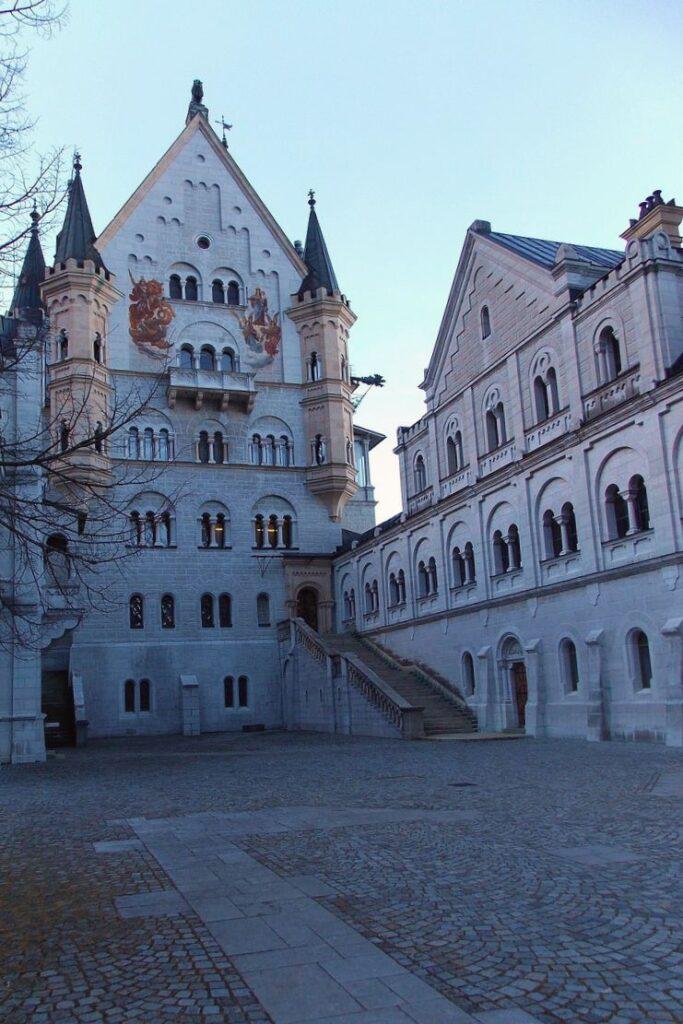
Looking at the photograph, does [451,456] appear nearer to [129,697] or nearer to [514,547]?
[514,547]

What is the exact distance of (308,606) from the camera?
50.9m

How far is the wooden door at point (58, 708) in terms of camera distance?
131ft

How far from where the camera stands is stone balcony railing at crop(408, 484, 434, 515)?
41438mm

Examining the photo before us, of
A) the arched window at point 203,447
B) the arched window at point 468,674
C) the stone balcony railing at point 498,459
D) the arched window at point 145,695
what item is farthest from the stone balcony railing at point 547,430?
the arched window at point 145,695

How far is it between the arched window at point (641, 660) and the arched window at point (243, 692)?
85.0 ft

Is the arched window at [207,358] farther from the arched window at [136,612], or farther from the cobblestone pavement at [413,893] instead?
the cobblestone pavement at [413,893]

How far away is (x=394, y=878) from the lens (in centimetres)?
900

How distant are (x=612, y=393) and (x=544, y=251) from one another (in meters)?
11.8

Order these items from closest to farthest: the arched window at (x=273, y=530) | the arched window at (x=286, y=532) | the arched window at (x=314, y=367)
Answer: the arched window at (x=273, y=530) < the arched window at (x=286, y=532) < the arched window at (x=314, y=367)

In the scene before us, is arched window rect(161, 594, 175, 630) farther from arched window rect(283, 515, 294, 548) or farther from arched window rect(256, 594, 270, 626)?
arched window rect(283, 515, 294, 548)

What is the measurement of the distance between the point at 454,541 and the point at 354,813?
25.2 meters

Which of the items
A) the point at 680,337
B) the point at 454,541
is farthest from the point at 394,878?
the point at 454,541

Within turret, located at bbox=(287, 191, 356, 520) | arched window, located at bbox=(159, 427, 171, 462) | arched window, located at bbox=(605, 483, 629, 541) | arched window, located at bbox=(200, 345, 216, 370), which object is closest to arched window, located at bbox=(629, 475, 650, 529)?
arched window, located at bbox=(605, 483, 629, 541)

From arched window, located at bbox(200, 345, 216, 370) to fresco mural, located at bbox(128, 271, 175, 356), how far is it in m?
2.03
